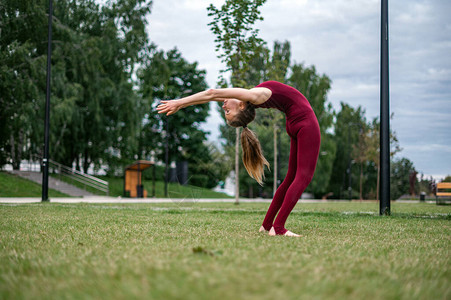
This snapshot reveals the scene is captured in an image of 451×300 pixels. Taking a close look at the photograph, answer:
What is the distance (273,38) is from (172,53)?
1226 centimetres

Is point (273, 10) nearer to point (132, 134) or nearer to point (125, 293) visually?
point (125, 293)

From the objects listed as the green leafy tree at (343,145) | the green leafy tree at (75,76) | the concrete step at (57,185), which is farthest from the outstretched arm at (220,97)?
the green leafy tree at (343,145)

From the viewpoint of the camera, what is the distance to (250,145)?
514 cm

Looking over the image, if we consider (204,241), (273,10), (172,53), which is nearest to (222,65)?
(273,10)

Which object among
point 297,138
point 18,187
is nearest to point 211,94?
point 297,138

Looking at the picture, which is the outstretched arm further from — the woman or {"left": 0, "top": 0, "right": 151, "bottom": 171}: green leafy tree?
{"left": 0, "top": 0, "right": 151, "bottom": 171}: green leafy tree

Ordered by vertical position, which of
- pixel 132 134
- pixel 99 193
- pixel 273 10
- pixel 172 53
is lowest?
pixel 99 193

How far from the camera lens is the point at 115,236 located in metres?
4.22

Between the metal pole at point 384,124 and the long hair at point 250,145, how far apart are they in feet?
15.4

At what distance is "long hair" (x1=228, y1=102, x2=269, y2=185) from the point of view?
15.9 ft

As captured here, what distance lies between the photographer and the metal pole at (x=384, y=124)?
9.02m

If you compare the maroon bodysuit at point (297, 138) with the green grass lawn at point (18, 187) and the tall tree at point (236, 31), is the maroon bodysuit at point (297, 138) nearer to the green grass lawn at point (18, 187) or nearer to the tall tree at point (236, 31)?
the tall tree at point (236, 31)

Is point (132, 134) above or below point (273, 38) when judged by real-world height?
below

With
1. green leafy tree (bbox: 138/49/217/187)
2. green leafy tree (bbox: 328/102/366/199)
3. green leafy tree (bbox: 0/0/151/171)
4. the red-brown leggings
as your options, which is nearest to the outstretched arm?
the red-brown leggings
